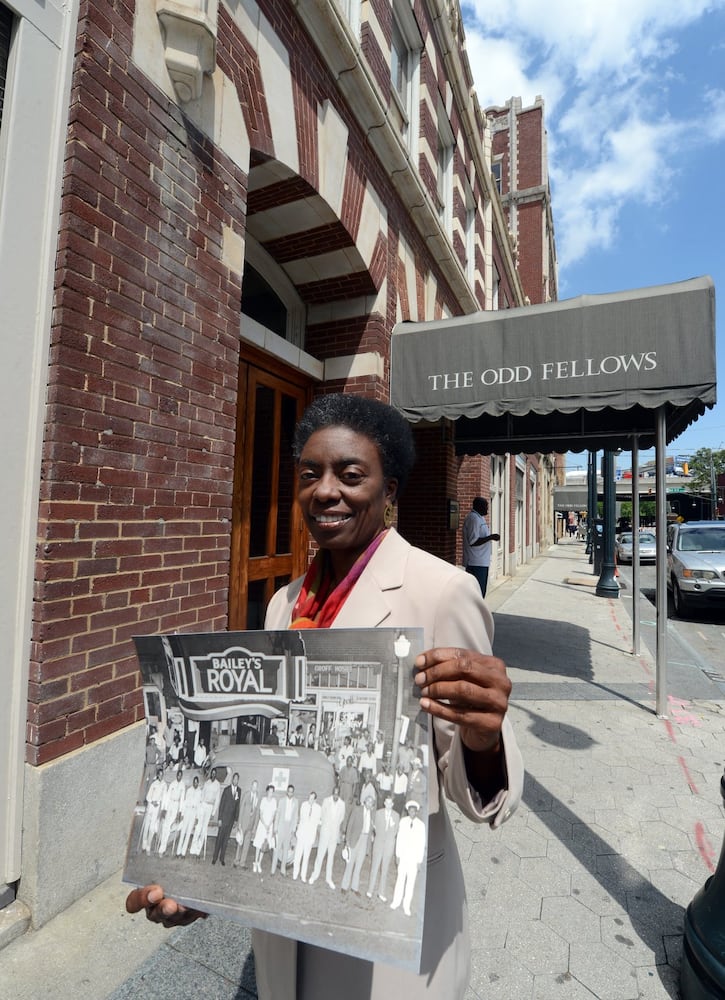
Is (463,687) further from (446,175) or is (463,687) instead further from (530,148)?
(530,148)

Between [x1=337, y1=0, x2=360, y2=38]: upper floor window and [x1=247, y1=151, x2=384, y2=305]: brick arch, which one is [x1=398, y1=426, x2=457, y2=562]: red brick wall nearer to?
[x1=247, y1=151, x2=384, y2=305]: brick arch

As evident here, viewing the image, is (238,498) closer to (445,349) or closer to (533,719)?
(445,349)

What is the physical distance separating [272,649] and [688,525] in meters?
14.3

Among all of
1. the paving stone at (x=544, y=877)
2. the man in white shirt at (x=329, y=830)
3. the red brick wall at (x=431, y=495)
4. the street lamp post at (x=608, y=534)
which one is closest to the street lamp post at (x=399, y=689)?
the man in white shirt at (x=329, y=830)

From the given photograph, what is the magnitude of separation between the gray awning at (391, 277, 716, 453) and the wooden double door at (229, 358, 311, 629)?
4.67 feet

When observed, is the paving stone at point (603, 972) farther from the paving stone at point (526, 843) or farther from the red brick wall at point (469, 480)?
the red brick wall at point (469, 480)

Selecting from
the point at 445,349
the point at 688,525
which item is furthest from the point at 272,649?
the point at 688,525

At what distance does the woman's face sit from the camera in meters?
1.39

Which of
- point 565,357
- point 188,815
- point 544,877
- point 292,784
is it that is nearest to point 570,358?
point 565,357

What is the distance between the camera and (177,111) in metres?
3.04

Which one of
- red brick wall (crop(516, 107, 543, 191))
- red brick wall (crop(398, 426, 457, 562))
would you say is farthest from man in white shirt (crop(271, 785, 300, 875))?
red brick wall (crop(516, 107, 543, 191))

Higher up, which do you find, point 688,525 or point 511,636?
point 688,525

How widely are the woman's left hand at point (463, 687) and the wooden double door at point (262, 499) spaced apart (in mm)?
3546

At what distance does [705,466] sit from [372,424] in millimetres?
65731
